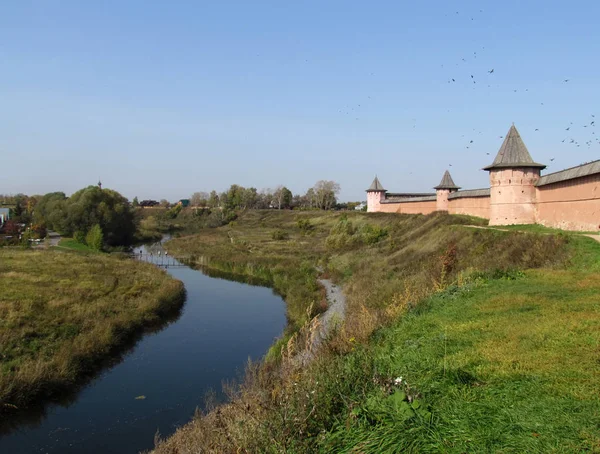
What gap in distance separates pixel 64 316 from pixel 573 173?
1856 cm

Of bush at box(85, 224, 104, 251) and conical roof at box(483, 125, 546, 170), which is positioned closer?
conical roof at box(483, 125, 546, 170)

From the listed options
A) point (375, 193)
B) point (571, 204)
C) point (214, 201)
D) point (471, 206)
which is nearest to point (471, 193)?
point (471, 206)

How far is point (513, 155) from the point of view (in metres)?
19.9

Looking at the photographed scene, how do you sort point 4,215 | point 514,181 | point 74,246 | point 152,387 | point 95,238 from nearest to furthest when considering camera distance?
1. point 152,387
2. point 514,181
3. point 95,238
4. point 74,246
5. point 4,215

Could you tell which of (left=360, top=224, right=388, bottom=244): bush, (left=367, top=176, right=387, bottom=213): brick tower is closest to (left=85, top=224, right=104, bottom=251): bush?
(left=360, top=224, right=388, bottom=244): bush

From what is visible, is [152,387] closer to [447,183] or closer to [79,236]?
[447,183]

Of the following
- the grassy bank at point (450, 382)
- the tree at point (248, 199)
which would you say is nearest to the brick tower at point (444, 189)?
the grassy bank at point (450, 382)

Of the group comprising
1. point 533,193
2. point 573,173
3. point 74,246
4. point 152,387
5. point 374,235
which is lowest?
point 152,387

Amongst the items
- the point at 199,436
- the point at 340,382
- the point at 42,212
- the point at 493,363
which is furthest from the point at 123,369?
the point at 42,212

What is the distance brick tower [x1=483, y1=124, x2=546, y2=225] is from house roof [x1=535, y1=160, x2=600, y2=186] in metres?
0.72

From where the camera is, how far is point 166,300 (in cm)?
2242

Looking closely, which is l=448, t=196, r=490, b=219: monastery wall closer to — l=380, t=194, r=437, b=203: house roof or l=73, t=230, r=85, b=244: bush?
l=380, t=194, r=437, b=203: house roof

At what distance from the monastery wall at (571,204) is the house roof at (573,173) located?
19 cm

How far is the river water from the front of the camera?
10.4 meters
